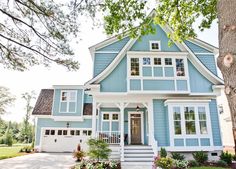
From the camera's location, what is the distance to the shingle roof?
751 inches

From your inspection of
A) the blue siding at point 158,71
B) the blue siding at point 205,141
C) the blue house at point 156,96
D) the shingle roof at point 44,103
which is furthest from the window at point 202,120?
the shingle roof at point 44,103

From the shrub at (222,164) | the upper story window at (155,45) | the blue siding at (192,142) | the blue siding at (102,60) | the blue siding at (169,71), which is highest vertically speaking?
the upper story window at (155,45)

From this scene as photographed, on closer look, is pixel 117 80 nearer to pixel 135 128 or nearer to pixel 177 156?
pixel 135 128

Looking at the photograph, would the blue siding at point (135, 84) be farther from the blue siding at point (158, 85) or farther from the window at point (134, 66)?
the window at point (134, 66)

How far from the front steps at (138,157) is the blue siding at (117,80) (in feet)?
11.6

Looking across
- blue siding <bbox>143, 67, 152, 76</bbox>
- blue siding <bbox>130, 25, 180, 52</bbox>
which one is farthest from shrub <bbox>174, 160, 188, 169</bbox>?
blue siding <bbox>130, 25, 180, 52</bbox>

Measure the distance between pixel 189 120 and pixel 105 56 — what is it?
22.9ft

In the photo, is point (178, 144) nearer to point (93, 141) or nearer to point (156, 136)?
point (156, 136)

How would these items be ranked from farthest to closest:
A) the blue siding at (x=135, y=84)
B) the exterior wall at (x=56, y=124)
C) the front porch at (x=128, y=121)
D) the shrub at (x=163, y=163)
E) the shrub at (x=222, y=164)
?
the exterior wall at (x=56, y=124) < the front porch at (x=128, y=121) < the blue siding at (x=135, y=84) < the shrub at (x=222, y=164) < the shrub at (x=163, y=163)

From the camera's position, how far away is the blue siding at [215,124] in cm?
1124

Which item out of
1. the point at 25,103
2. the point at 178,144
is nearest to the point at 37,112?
the point at 178,144

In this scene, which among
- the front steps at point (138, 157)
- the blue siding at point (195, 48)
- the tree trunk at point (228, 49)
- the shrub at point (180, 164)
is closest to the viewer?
the tree trunk at point (228, 49)

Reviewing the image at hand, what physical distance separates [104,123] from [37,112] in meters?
8.59

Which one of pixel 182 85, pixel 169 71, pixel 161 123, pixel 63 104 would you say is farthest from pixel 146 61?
pixel 63 104
